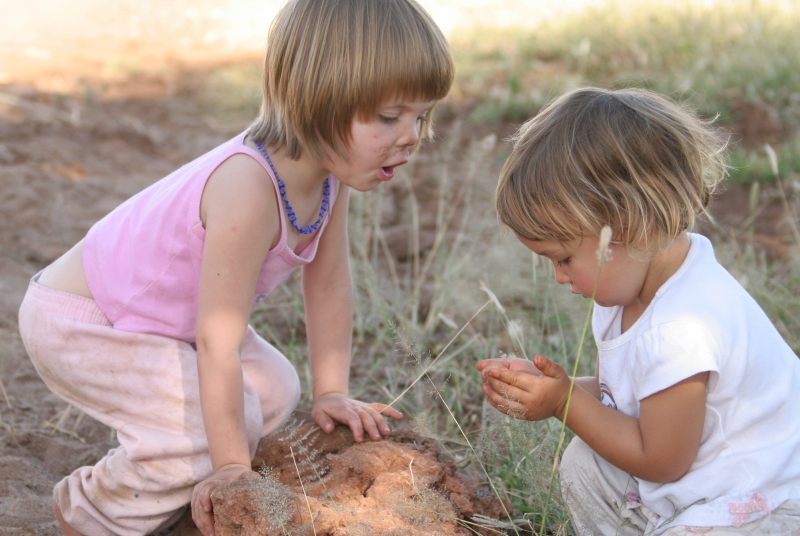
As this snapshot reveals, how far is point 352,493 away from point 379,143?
816 millimetres

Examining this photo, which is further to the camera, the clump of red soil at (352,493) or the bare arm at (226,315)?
the bare arm at (226,315)

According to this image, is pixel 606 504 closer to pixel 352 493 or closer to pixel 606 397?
pixel 606 397

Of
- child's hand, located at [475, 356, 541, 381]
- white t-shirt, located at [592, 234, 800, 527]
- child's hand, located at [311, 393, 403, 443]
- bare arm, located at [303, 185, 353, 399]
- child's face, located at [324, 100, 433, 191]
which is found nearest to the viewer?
white t-shirt, located at [592, 234, 800, 527]

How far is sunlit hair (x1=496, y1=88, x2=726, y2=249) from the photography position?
7.05 feet

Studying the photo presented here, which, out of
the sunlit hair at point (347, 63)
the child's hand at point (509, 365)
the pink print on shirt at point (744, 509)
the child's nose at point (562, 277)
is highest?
the sunlit hair at point (347, 63)

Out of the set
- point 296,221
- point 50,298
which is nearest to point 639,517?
point 296,221

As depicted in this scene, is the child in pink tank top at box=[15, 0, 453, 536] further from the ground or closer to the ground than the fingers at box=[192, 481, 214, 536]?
further from the ground

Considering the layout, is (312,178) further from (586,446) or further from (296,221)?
(586,446)

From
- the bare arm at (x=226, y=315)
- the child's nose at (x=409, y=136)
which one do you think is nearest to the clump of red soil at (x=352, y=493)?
the bare arm at (x=226, y=315)

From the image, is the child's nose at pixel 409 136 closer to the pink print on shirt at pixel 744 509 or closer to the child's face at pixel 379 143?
the child's face at pixel 379 143

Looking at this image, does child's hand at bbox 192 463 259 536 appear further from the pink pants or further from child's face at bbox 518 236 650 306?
child's face at bbox 518 236 650 306

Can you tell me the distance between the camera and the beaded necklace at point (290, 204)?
8.39ft

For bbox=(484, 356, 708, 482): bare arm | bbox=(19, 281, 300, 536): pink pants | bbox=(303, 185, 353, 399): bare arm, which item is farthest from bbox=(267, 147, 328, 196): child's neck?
bbox=(484, 356, 708, 482): bare arm

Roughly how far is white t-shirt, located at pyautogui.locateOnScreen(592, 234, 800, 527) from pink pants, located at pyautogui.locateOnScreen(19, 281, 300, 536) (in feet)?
3.39
